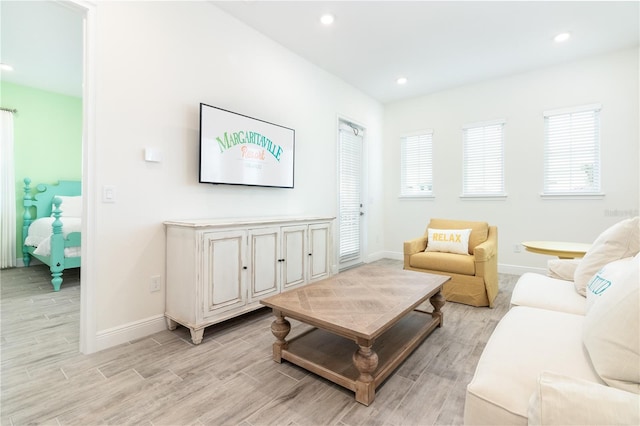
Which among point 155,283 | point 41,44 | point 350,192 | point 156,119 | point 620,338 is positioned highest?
point 41,44

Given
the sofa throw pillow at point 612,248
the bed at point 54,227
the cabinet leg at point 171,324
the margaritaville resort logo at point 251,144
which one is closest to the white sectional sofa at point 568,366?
the sofa throw pillow at point 612,248

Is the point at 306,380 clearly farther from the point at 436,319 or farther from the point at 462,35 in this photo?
the point at 462,35

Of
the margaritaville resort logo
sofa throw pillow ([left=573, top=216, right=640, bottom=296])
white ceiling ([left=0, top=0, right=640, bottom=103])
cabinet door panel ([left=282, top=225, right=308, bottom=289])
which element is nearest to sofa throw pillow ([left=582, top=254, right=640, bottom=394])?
sofa throw pillow ([left=573, top=216, right=640, bottom=296])

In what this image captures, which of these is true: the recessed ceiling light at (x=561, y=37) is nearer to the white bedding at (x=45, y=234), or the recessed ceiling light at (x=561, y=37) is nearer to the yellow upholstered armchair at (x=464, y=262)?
the yellow upholstered armchair at (x=464, y=262)

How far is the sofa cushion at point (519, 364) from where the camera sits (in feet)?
3.01

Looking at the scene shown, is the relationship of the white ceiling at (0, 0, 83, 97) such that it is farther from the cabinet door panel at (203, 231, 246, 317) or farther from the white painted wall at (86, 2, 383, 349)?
the cabinet door panel at (203, 231, 246, 317)

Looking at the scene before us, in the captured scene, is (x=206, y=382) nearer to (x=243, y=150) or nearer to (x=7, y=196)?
(x=243, y=150)

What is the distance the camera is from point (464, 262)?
306 centimetres

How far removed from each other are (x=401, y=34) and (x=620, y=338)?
10.8 feet

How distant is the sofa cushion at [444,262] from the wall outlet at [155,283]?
2.56 m

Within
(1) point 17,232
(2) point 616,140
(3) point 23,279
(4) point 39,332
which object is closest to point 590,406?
(4) point 39,332

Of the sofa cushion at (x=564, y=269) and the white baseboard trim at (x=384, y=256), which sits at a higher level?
the sofa cushion at (x=564, y=269)

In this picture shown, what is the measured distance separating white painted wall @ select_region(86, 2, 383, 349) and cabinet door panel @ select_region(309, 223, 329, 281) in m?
0.54

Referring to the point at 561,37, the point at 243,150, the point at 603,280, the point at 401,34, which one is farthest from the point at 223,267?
the point at 561,37
